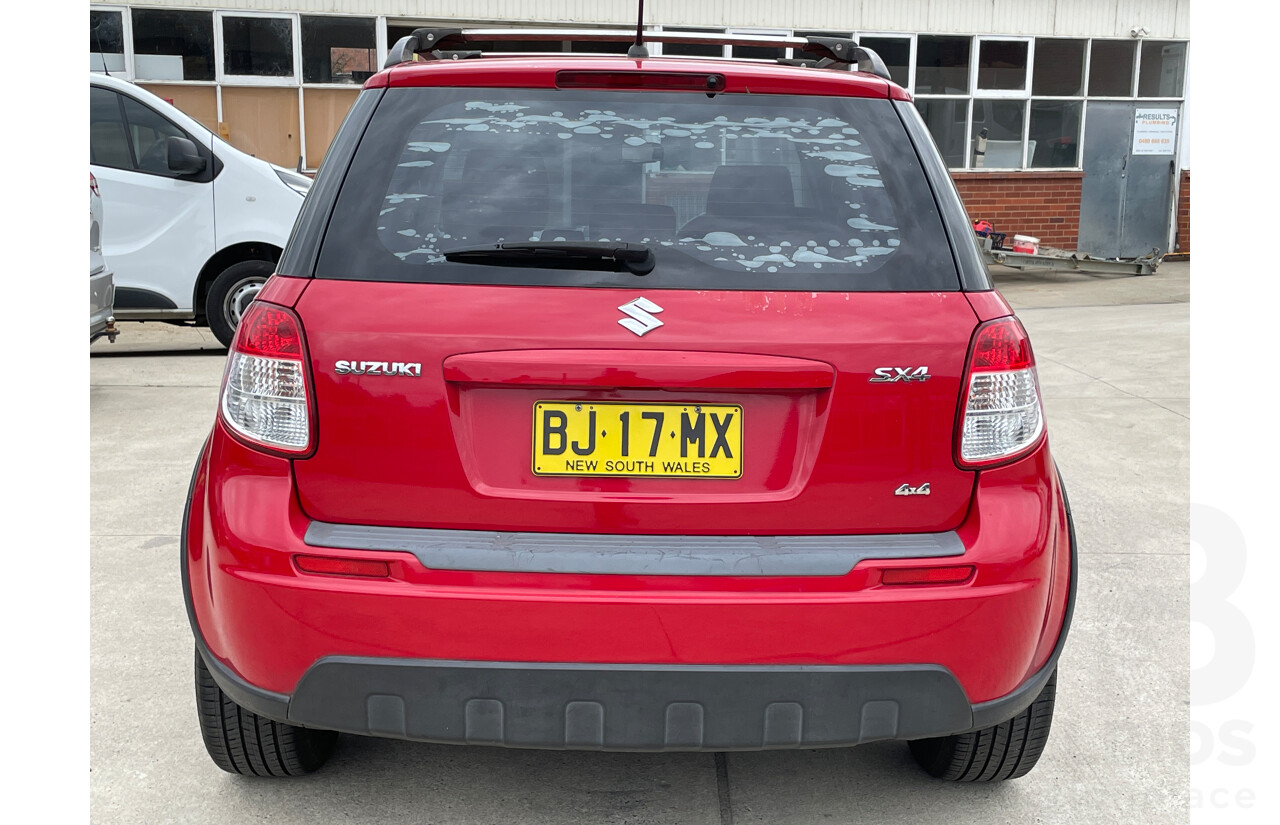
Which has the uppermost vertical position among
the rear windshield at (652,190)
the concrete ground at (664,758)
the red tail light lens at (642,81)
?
the red tail light lens at (642,81)

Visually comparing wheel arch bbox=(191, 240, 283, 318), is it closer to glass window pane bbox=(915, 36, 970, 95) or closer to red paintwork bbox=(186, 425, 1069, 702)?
red paintwork bbox=(186, 425, 1069, 702)

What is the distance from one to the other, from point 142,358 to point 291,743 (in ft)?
23.0

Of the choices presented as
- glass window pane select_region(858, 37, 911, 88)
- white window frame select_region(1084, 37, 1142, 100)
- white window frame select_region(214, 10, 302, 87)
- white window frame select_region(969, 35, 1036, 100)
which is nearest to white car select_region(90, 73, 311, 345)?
white window frame select_region(214, 10, 302, 87)

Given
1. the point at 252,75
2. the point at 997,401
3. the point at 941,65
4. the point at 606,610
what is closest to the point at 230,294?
the point at 252,75

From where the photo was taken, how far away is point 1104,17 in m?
16.4

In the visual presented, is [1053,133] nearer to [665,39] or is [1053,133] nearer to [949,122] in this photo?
[949,122]

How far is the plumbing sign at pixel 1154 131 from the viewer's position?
55.6 ft

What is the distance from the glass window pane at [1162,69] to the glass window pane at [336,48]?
10729 millimetres

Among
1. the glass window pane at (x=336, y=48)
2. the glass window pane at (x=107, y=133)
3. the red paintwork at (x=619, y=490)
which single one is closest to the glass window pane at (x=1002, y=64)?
the glass window pane at (x=336, y=48)

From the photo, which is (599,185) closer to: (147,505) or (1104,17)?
(147,505)

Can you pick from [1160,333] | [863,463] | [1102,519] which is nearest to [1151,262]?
[1160,333]

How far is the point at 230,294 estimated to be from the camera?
8703 millimetres

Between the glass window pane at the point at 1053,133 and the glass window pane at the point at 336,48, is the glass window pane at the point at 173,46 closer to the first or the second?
the glass window pane at the point at 336,48
